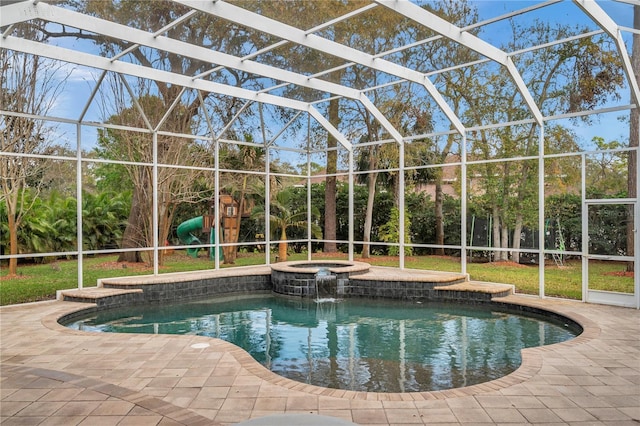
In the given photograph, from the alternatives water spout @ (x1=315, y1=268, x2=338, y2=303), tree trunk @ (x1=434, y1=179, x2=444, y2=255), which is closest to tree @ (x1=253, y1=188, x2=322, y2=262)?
water spout @ (x1=315, y1=268, x2=338, y2=303)

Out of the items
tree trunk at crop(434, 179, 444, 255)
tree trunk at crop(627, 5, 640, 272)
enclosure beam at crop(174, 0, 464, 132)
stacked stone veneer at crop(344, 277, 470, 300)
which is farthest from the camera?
tree trunk at crop(434, 179, 444, 255)

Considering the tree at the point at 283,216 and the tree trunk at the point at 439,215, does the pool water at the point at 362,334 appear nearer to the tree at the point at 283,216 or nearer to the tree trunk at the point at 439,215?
the tree at the point at 283,216

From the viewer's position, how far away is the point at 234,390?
428 cm

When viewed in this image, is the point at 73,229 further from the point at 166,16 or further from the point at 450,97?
the point at 450,97

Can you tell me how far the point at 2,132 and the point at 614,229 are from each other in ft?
42.9

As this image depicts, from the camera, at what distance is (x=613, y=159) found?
1166 cm

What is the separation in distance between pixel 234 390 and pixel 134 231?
1131cm

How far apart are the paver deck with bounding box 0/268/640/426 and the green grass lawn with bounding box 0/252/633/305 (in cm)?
441

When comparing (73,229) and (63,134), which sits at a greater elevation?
(63,134)

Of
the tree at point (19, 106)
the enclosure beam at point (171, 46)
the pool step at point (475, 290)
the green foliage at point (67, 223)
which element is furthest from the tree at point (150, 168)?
the pool step at point (475, 290)

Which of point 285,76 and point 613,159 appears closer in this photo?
point 285,76

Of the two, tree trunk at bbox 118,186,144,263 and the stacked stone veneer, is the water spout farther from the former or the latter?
tree trunk at bbox 118,186,144,263

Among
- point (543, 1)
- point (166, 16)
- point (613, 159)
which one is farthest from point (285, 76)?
point (613, 159)

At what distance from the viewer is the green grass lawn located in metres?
9.98
